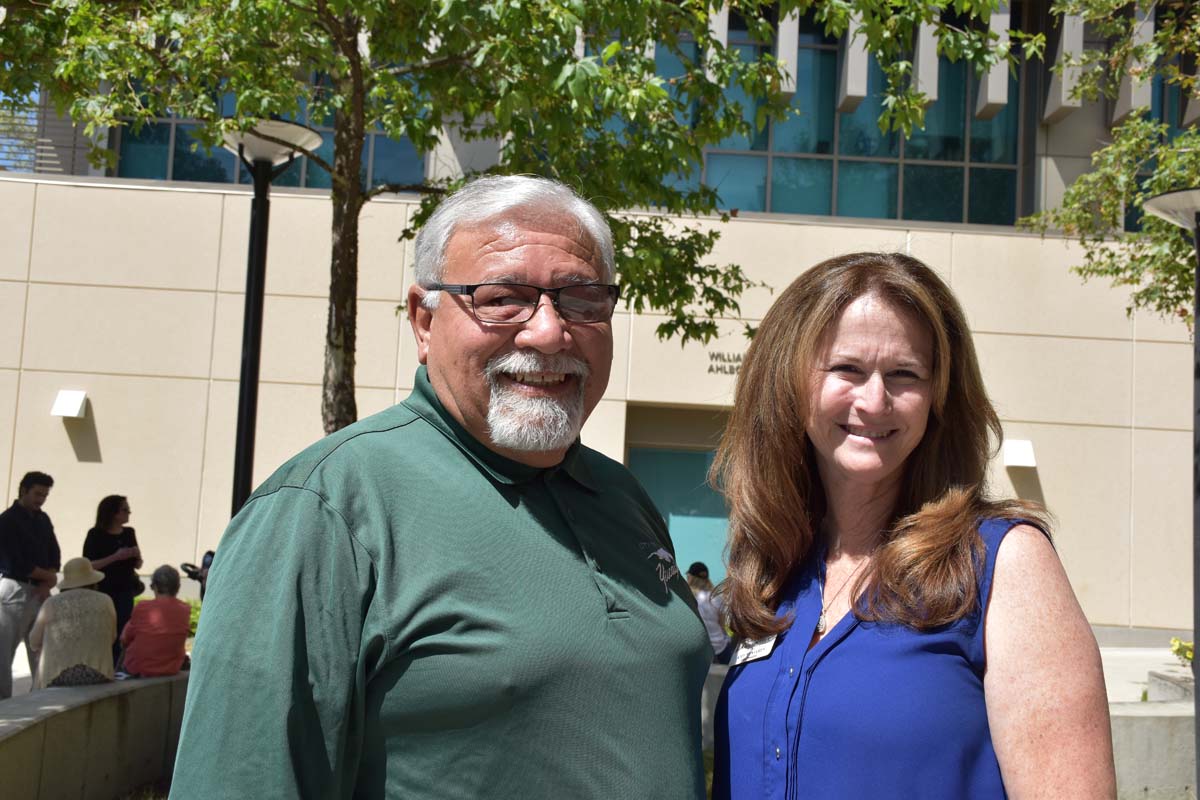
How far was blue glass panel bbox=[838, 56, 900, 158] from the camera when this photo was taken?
17344 mm

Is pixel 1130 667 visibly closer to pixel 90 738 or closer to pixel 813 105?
pixel 813 105

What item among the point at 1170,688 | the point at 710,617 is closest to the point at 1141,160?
the point at 1170,688

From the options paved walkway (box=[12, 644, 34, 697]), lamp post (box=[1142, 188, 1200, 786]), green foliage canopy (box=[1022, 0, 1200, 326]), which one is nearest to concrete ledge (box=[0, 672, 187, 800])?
paved walkway (box=[12, 644, 34, 697])

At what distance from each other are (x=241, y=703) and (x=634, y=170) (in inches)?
248

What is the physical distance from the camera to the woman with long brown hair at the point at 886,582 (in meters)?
2.10

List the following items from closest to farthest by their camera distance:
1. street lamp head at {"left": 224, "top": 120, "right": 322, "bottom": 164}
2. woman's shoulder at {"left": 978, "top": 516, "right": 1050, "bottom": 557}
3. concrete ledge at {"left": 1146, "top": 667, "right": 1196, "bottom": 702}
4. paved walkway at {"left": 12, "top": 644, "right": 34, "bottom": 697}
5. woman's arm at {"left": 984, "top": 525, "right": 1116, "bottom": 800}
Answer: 1. woman's arm at {"left": 984, "top": 525, "right": 1116, "bottom": 800}
2. woman's shoulder at {"left": 978, "top": 516, "right": 1050, "bottom": 557}
3. street lamp head at {"left": 224, "top": 120, "right": 322, "bottom": 164}
4. concrete ledge at {"left": 1146, "top": 667, "right": 1196, "bottom": 702}
5. paved walkway at {"left": 12, "top": 644, "right": 34, "bottom": 697}

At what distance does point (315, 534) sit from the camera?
1986 mm

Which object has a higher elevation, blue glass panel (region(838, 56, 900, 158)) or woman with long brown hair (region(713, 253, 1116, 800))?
blue glass panel (region(838, 56, 900, 158))

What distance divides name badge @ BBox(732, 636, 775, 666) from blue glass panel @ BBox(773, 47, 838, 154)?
15.6 m

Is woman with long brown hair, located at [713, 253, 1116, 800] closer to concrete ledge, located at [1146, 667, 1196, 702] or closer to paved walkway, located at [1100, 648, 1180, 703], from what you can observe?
concrete ledge, located at [1146, 667, 1196, 702]

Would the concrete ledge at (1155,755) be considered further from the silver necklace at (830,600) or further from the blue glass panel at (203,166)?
the blue glass panel at (203,166)

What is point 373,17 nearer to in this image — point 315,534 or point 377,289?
point 315,534

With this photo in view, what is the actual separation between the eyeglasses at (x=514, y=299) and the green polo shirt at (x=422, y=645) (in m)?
0.23

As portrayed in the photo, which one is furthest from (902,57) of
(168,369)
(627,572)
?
(627,572)
